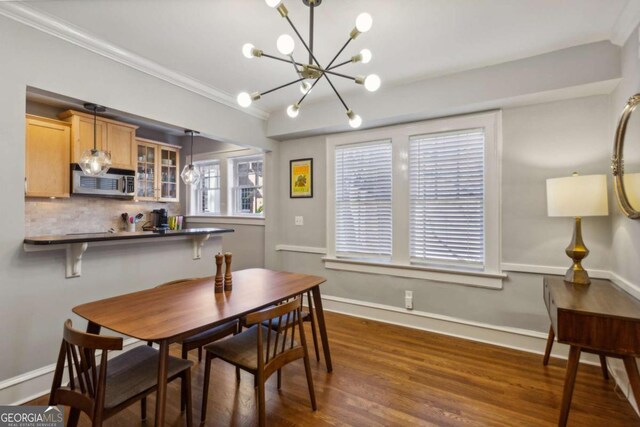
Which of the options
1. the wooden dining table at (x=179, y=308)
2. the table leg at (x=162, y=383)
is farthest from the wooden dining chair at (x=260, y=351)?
the table leg at (x=162, y=383)

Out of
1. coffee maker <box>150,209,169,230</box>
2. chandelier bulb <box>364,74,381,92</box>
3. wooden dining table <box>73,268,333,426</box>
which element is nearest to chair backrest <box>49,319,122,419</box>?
wooden dining table <box>73,268,333,426</box>

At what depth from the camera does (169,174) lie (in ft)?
17.0

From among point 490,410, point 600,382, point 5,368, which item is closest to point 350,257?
point 490,410

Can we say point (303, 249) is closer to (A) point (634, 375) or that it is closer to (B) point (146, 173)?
(B) point (146, 173)

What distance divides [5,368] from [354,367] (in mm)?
2375

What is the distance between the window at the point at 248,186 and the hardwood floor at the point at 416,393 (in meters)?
2.29

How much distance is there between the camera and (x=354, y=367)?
2486 mm

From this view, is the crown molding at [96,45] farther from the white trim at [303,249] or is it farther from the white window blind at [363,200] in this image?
the white trim at [303,249]

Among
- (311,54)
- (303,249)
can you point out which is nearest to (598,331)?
(311,54)

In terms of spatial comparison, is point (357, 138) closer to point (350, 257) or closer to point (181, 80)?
point (350, 257)

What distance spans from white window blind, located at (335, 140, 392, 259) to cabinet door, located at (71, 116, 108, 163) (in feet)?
10.3

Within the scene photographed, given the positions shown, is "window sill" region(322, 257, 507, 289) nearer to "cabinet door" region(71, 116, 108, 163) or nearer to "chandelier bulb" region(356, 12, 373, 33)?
"chandelier bulb" region(356, 12, 373, 33)

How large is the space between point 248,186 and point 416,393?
3.55 metres

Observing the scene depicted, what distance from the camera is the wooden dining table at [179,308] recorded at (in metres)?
1.35
